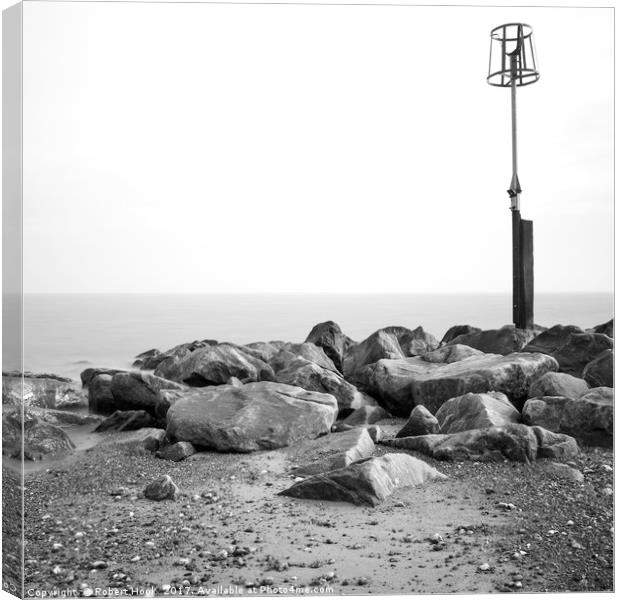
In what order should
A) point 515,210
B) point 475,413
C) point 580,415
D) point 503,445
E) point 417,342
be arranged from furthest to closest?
1. point 417,342
2. point 515,210
3. point 475,413
4. point 580,415
5. point 503,445

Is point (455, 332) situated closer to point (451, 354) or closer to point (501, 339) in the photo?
point (451, 354)

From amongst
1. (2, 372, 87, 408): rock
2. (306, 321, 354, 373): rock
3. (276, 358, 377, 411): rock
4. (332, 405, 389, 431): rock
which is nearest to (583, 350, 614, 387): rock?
(332, 405, 389, 431): rock

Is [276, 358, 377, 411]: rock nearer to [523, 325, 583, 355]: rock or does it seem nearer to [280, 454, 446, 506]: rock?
[523, 325, 583, 355]: rock

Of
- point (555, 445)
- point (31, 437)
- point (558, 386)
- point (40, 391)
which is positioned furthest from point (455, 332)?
point (31, 437)

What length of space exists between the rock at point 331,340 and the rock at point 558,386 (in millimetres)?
2968

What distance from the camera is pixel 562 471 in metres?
5.26

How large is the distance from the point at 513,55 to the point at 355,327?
4847 mm

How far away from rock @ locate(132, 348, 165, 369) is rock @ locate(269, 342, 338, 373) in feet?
3.98

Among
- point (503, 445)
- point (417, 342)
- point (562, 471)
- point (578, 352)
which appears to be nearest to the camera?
point (562, 471)

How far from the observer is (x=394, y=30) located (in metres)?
5.25

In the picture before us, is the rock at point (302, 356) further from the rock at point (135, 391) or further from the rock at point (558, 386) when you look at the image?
the rock at point (558, 386)

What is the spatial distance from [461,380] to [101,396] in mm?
3279

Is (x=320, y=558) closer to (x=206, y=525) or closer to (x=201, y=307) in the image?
(x=206, y=525)

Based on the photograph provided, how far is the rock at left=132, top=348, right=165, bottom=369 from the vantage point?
8133 millimetres
